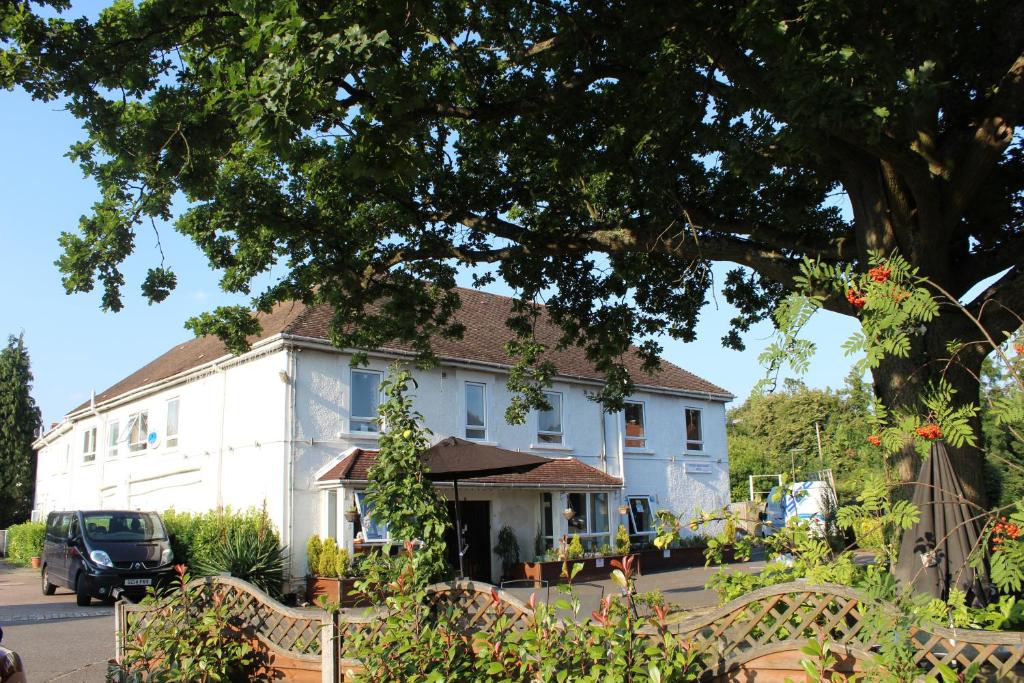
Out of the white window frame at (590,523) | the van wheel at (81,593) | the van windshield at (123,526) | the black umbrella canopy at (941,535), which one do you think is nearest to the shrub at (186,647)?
the black umbrella canopy at (941,535)

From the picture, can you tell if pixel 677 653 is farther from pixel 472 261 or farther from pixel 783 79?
pixel 472 261

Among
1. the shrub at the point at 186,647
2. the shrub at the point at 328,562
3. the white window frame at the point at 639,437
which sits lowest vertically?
the shrub at the point at 328,562

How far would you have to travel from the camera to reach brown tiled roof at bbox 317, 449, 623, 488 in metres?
19.6

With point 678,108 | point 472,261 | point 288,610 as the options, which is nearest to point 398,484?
point 288,610

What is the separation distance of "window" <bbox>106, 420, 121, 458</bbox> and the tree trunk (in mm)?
27019

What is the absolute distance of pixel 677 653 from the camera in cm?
463

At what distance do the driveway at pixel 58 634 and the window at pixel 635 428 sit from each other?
1674cm

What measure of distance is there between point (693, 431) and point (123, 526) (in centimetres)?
2002

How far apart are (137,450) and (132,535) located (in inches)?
363

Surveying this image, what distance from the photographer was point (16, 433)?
161 ft

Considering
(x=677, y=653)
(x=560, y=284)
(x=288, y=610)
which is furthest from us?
(x=560, y=284)

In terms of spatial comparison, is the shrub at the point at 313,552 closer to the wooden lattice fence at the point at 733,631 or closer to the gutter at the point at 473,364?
the gutter at the point at 473,364

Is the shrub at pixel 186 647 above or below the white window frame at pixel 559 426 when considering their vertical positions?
below

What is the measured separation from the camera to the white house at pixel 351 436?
66.0 feet
